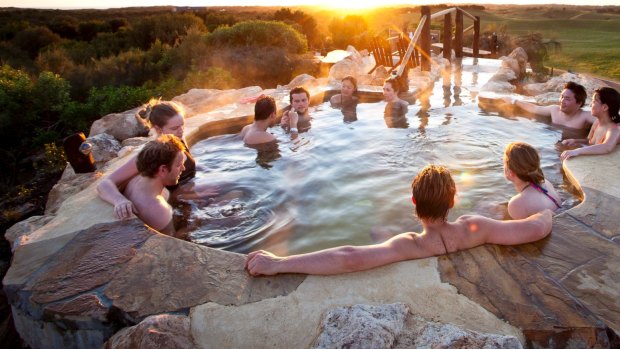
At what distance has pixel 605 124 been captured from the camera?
450 cm

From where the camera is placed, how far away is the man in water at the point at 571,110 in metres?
5.41

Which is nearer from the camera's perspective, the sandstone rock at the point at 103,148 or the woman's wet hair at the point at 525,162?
the woman's wet hair at the point at 525,162

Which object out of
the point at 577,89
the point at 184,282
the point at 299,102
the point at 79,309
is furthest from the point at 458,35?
the point at 79,309

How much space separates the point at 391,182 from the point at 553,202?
1.79m

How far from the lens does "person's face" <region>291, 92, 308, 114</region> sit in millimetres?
6637

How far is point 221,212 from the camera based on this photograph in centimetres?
412

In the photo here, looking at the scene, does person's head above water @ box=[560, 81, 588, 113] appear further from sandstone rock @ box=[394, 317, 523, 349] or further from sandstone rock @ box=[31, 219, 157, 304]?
sandstone rock @ box=[31, 219, 157, 304]

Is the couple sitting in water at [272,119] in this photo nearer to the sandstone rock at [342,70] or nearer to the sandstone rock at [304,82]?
the sandstone rock at [304,82]

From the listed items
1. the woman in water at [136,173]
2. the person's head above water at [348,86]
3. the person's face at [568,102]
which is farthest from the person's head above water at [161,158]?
the person's face at [568,102]

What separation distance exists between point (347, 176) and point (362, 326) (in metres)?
3.15

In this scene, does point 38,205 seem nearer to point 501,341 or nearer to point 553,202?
point 501,341

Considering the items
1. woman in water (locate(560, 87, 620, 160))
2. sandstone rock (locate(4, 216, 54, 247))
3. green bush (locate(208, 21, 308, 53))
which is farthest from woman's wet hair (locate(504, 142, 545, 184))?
green bush (locate(208, 21, 308, 53))

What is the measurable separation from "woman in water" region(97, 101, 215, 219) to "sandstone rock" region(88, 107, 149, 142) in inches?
73.1

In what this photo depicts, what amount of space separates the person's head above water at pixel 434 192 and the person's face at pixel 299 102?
428 centimetres
